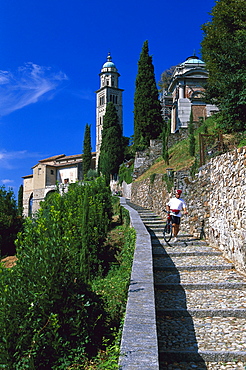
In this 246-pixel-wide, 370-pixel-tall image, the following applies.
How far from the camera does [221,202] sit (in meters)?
8.47

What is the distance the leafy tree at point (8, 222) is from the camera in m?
14.8

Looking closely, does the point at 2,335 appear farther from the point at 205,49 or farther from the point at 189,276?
the point at 205,49

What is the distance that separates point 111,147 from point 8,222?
102ft

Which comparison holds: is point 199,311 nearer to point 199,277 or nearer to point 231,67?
point 199,277

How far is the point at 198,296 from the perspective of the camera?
5.68 meters

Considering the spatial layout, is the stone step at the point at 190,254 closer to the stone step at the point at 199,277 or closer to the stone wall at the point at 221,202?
the stone wall at the point at 221,202

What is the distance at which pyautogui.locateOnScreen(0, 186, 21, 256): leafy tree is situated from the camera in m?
14.8

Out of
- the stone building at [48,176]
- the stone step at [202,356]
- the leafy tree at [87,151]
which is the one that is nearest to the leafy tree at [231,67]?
the stone step at [202,356]

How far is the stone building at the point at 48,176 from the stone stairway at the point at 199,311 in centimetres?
5242

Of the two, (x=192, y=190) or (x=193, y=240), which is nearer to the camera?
(x=193, y=240)

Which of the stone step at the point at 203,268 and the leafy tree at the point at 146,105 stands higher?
the leafy tree at the point at 146,105

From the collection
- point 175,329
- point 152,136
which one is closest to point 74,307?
point 175,329

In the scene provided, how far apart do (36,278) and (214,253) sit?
5.64m

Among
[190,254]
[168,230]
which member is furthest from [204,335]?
[168,230]
